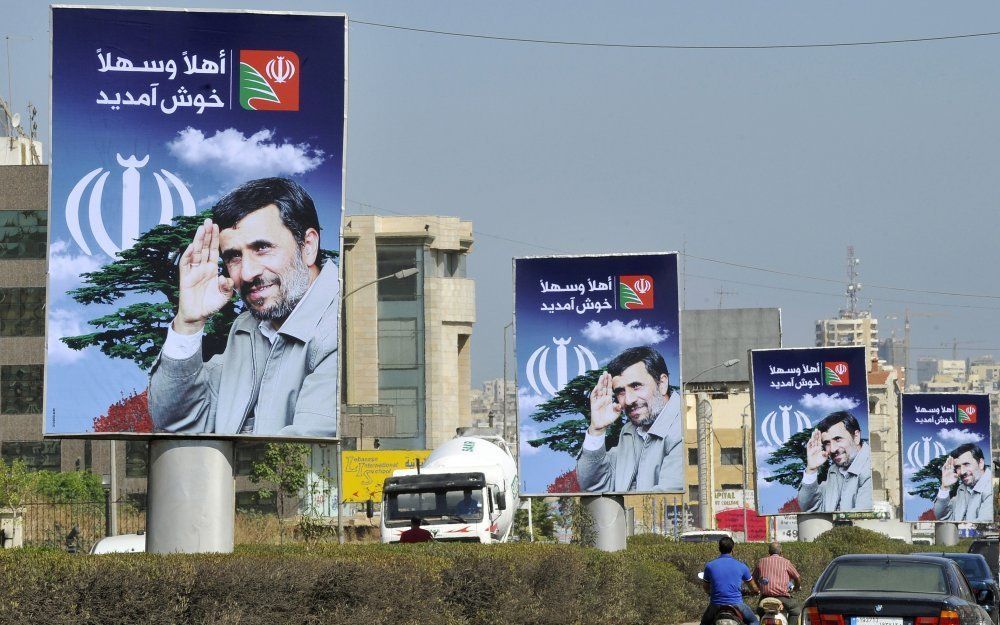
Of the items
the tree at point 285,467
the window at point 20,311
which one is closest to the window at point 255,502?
the tree at point 285,467

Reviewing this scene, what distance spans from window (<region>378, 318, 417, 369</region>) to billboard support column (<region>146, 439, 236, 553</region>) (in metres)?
89.1

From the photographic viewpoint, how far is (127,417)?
53.6 ft

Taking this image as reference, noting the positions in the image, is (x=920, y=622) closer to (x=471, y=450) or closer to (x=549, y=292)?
(x=549, y=292)

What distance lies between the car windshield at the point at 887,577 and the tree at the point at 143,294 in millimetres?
6944

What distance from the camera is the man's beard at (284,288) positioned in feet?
54.7

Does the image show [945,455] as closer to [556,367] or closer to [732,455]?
[556,367]

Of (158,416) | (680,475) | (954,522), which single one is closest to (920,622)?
(158,416)

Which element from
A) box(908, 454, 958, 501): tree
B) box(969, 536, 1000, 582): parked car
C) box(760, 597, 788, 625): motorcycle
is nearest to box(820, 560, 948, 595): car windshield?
box(760, 597, 788, 625): motorcycle

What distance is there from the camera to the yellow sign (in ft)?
236

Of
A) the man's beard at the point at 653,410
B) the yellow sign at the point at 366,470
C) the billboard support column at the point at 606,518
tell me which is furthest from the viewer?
the yellow sign at the point at 366,470

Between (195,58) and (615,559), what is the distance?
12278 millimetres

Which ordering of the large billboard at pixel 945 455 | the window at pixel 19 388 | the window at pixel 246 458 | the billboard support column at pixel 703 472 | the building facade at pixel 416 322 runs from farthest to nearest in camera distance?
the building facade at pixel 416 322
the window at pixel 246 458
the billboard support column at pixel 703 472
the window at pixel 19 388
the large billboard at pixel 945 455

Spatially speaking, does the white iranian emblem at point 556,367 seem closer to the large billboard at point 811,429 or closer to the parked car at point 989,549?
the parked car at point 989,549

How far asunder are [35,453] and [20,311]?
616 centimetres
